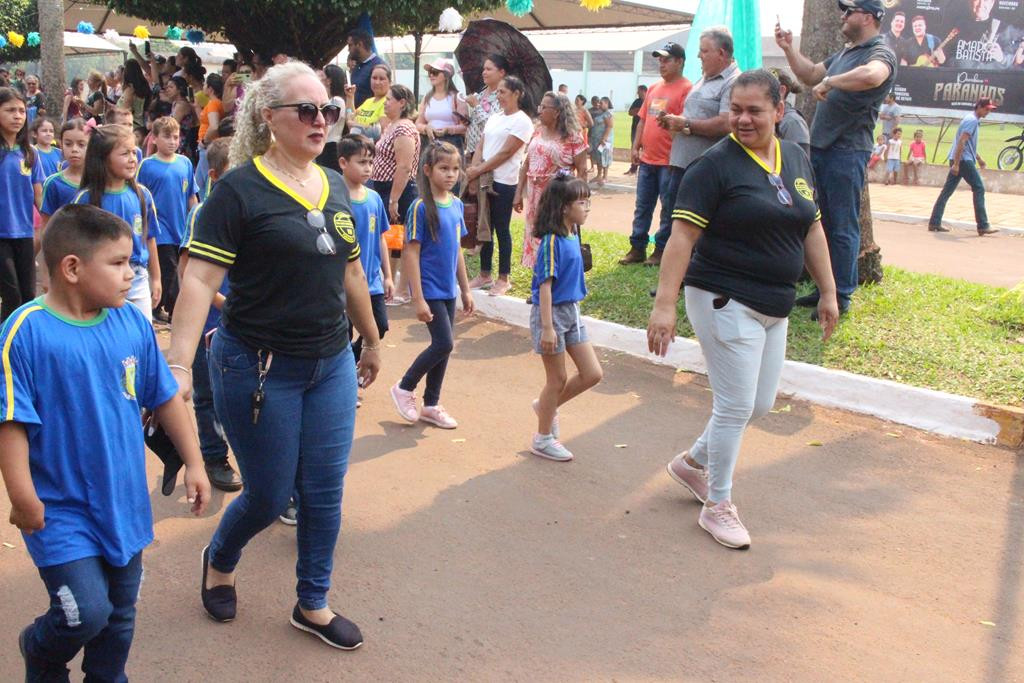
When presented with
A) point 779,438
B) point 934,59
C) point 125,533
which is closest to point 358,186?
point 779,438

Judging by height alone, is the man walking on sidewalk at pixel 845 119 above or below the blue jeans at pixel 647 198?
above

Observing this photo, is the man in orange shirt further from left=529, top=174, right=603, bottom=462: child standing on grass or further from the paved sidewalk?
left=529, top=174, right=603, bottom=462: child standing on grass

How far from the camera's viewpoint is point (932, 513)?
479 centimetres

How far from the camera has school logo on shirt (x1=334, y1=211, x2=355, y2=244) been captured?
10.4 ft

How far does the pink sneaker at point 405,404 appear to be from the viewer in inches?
228

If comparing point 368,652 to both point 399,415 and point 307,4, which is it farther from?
point 307,4

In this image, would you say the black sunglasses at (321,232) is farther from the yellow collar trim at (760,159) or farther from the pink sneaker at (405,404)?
the pink sneaker at (405,404)

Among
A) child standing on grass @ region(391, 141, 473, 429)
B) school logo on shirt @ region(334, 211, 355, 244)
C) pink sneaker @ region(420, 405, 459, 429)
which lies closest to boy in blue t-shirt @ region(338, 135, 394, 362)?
child standing on grass @ region(391, 141, 473, 429)

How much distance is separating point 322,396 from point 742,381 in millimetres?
1923

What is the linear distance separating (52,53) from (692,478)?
14229mm

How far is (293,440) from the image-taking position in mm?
3197

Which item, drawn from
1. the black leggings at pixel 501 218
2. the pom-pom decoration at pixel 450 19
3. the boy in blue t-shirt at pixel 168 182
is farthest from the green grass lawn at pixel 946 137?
the boy in blue t-shirt at pixel 168 182

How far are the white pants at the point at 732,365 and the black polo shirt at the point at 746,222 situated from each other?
2.8 inches

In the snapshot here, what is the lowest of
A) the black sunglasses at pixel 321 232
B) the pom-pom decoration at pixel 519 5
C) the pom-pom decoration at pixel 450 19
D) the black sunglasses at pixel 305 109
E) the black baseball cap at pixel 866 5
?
the black sunglasses at pixel 321 232
